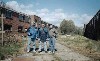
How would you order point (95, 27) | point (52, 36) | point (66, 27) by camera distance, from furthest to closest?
point (66, 27) < point (95, 27) < point (52, 36)

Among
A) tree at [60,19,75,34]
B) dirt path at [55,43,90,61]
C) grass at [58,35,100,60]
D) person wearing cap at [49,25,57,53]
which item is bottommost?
dirt path at [55,43,90,61]

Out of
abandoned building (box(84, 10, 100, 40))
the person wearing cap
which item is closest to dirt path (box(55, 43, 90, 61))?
the person wearing cap

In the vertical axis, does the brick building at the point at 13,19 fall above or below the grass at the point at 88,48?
above

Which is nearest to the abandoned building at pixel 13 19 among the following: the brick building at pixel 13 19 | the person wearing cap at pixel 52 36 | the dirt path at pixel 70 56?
the brick building at pixel 13 19

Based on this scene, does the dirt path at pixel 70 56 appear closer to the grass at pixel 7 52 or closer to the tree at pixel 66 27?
the grass at pixel 7 52

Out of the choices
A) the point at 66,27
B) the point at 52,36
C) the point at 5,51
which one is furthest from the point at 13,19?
the point at 66,27

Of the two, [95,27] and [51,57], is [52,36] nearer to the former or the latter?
[51,57]

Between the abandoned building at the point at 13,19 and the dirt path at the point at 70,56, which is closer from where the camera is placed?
the dirt path at the point at 70,56

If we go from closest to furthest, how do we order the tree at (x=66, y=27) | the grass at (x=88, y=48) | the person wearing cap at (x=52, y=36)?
the grass at (x=88, y=48)
the person wearing cap at (x=52, y=36)
the tree at (x=66, y=27)


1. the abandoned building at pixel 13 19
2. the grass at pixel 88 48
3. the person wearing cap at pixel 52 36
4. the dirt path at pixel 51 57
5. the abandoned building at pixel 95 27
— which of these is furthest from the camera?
the abandoned building at pixel 95 27

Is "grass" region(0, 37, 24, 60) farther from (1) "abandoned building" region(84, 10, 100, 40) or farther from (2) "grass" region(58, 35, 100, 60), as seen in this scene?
(1) "abandoned building" region(84, 10, 100, 40)

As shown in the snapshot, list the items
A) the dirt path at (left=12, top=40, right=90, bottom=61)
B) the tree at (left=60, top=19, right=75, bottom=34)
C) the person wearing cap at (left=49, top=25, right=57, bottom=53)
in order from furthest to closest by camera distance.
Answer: the tree at (left=60, top=19, right=75, bottom=34)
the person wearing cap at (left=49, top=25, right=57, bottom=53)
the dirt path at (left=12, top=40, right=90, bottom=61)

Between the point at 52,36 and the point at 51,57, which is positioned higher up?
the point at 52,36

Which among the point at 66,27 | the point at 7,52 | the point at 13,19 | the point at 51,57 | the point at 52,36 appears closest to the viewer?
the point at 51,57
